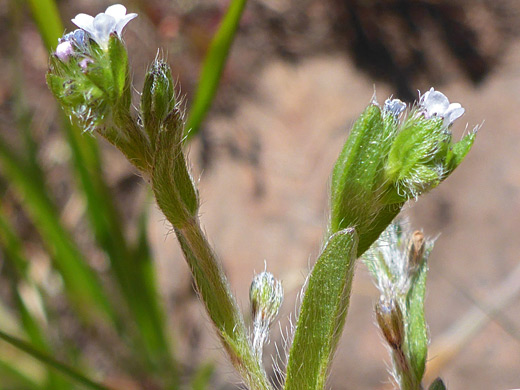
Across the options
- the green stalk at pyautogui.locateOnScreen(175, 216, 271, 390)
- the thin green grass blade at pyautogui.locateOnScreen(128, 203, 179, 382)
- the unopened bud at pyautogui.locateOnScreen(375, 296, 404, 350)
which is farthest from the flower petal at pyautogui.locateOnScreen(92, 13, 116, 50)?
the thin green grass blade at pyautogui.locateOnScreen(128, 203, 179, 382)

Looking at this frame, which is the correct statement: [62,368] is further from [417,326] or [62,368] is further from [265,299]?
[417,326]

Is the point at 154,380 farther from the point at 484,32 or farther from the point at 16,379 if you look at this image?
the point at 484,32

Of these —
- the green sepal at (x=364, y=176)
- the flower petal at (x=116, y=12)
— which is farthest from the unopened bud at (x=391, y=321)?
the flower petal at (x=116, y=12)

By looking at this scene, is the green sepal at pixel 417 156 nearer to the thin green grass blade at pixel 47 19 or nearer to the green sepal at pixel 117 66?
the green sepal at pixel 117 66

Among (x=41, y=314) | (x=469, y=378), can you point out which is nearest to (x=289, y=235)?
(x=469, y=378)

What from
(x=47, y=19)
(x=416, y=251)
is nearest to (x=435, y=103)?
(x=416, y=251)

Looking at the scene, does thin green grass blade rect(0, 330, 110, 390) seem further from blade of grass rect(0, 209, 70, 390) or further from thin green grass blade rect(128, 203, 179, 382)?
thin green grass blade rect(128, 203, 179, 382)
